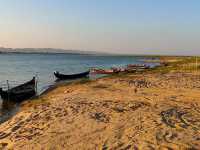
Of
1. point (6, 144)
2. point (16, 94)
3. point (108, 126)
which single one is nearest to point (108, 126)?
point (108, 126)

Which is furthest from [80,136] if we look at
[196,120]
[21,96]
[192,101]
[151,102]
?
[21,96]

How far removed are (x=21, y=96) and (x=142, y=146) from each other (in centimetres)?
1584

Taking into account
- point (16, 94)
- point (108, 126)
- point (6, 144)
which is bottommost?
point (16, 94)

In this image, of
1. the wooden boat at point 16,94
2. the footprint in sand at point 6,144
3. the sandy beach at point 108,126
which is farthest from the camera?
the wooden boat at point 16,94

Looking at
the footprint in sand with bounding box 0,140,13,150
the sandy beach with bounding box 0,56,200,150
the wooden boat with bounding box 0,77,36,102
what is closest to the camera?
the sandy beach with bounding box 0,56,200,150

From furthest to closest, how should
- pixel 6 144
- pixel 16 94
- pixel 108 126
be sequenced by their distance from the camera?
pixel 16 94, pixel 108 126, pixel 6 144

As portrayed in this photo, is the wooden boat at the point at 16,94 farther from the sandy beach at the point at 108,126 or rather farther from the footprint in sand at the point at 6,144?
the footprint in sand at the point at 6,144

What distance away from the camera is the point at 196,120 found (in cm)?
1114

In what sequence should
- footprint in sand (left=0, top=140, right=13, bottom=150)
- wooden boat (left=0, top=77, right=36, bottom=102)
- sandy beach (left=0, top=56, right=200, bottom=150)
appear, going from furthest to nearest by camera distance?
wooden boat (left=0, top=77, right=36, bottom=102)
footprint in sand (left=0, top=140, right=13, bottom=150)
sandy beach (left=0, top=56, right=200, bottom=150)

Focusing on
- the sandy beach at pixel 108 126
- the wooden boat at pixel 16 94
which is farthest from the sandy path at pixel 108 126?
the wooden boat at pixel 16 94

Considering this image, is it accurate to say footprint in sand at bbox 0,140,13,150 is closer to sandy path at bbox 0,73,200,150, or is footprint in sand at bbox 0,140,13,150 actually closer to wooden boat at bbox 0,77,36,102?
sandy path at bbox 0,73,200,150

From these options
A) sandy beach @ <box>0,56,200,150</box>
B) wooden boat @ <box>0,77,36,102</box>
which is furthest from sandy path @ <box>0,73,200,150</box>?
wooden boat @ <box>0,77,36,102</box>

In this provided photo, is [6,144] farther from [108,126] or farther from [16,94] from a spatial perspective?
[16,94]

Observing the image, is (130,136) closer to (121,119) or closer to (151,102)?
(121,119)
